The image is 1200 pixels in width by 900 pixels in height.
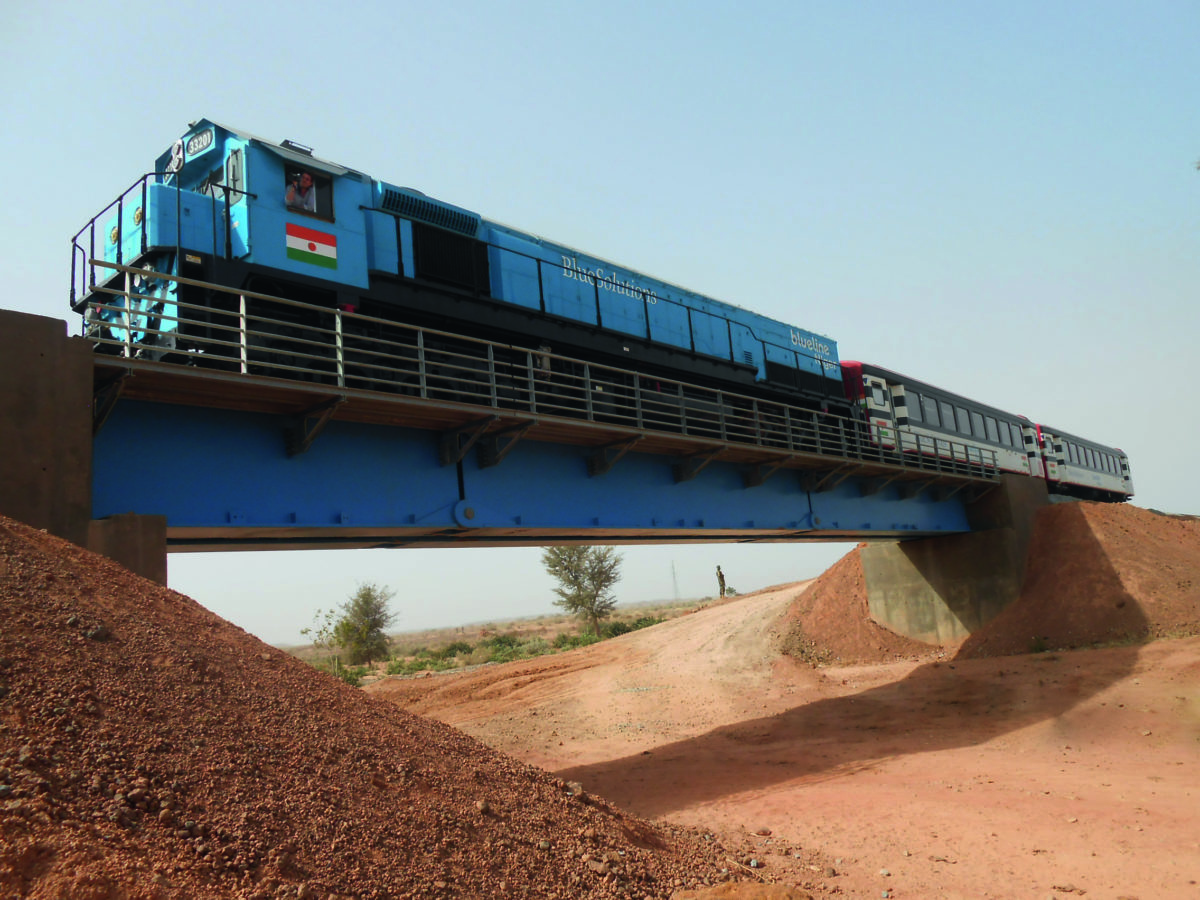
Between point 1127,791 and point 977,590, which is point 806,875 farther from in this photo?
point 977,590

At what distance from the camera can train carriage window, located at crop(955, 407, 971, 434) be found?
31.9 metres

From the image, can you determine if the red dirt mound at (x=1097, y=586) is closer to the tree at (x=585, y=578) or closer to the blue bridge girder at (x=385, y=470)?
the blue bridge girder at (x=385, y=470)

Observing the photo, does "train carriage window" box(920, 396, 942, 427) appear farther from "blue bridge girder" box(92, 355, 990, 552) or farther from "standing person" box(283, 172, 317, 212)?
"standing person" box(283, 172, 317, 212)

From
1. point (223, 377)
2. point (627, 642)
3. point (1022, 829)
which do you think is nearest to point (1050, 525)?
point (627, 642)

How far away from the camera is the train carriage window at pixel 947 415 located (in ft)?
101

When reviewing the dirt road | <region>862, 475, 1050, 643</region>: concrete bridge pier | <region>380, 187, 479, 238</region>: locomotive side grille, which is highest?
<region>380, 187, 479, 238</region>: locomotive side grille

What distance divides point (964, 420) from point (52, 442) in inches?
1208

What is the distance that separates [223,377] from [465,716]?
16.0 m

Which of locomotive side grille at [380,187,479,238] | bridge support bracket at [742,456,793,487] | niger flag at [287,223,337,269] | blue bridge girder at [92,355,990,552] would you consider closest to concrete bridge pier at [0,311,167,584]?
blue bridge girder at [92,355,990,552]

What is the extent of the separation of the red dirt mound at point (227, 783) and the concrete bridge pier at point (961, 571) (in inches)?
847

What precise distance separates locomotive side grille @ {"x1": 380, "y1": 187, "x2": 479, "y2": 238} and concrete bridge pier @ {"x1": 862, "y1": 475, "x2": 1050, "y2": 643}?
63.4ft

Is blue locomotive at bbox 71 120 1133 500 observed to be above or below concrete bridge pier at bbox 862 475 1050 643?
above

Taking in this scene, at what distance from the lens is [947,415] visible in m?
31.1

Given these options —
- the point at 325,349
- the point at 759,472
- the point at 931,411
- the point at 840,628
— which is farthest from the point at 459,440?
the point at 931,411
